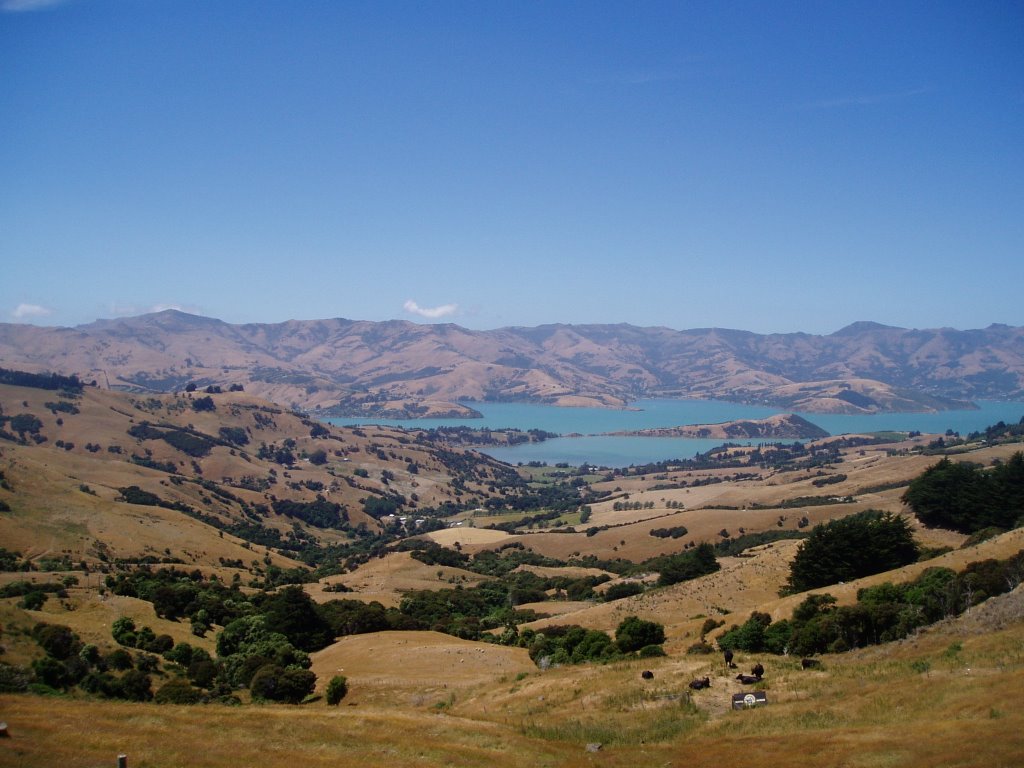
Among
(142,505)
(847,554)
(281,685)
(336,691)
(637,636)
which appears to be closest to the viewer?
(336,691)

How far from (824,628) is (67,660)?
105ft

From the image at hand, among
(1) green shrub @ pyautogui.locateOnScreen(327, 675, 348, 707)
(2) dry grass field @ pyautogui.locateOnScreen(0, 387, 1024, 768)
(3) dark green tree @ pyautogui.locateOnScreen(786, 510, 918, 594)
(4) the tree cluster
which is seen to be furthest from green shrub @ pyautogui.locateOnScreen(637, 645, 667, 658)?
(4) the tree cluster

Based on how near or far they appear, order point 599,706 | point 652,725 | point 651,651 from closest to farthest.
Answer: point 652,725 → point 599,706 → point 651,651

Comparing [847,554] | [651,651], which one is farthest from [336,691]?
[847,554]

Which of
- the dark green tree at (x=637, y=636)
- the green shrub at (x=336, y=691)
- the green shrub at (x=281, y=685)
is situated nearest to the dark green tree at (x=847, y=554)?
the dark green tree at (x=637, y=636)

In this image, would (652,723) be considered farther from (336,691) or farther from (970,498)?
(970,498)

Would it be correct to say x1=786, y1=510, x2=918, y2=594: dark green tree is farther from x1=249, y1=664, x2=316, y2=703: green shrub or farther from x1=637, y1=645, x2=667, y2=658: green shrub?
x1=249, y1=664, x2=316, y2=703: green shrub

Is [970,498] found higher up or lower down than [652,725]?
higher up

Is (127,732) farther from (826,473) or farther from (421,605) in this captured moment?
(826,473)

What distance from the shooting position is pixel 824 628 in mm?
30641

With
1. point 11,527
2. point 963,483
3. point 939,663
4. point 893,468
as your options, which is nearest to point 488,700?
point 939,663

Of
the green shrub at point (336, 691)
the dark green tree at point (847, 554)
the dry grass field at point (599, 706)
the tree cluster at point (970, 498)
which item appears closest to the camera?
the dry grass field at point (599, 706)

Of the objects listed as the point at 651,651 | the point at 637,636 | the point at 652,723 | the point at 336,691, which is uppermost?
the point at 652,723

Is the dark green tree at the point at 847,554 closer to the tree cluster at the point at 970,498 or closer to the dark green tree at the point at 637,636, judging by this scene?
the tree cluster at the point at 970,498
